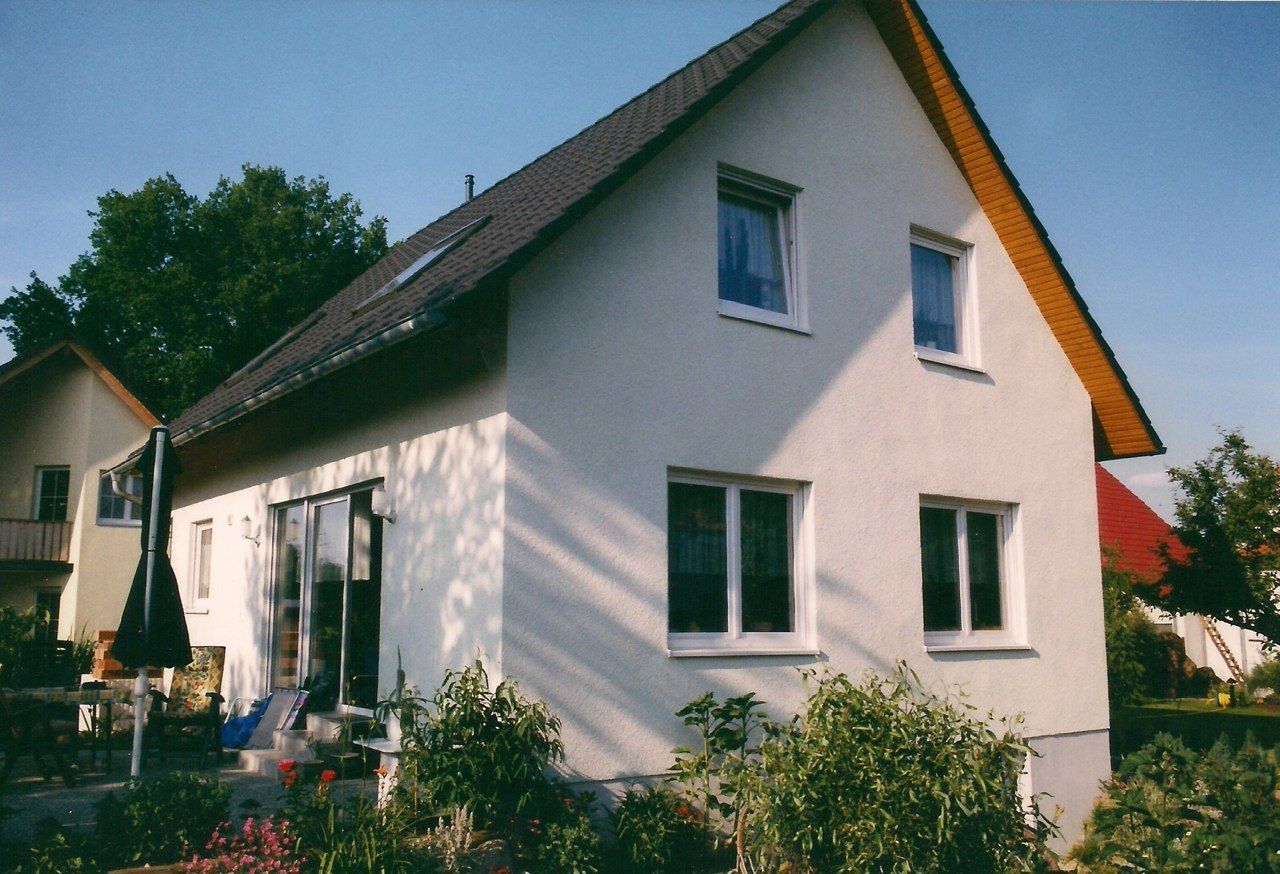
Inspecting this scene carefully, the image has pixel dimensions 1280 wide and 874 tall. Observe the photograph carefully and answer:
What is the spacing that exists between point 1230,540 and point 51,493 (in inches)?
1022

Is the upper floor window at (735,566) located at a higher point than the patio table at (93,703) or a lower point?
higher

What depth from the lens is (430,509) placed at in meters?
8.05

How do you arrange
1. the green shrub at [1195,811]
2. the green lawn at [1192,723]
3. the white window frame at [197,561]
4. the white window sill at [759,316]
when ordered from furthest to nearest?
1. the green lawn at [1192,723]
2. the white window frame at [197,561]
3. the white window sill at [759,316]
4. the green shrub at [1195,811]

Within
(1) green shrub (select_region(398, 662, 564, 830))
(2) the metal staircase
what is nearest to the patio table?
(1) green shrub (select_region(398, 662, 564, 830))

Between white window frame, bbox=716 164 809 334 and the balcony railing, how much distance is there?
2305cm

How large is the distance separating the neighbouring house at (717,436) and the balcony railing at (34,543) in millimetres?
16101

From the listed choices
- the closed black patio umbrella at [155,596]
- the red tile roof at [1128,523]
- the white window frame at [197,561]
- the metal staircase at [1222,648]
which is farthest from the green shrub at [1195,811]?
the metal staircase at [1222,648]

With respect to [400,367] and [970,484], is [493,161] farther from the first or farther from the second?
[970,484]

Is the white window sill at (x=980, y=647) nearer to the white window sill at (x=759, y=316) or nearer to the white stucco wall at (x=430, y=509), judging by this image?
the white window sill at (x=759, y=316)

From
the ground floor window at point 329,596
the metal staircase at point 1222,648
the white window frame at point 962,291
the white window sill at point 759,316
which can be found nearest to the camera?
the white window sill at point 759,316

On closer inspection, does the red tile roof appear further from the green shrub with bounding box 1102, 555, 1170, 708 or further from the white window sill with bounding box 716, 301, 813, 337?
the white window sill with bounding box 716, 301, 813, 337

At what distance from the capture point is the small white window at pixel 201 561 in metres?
13.6

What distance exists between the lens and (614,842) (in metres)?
7.08

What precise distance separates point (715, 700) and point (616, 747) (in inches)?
39.0
